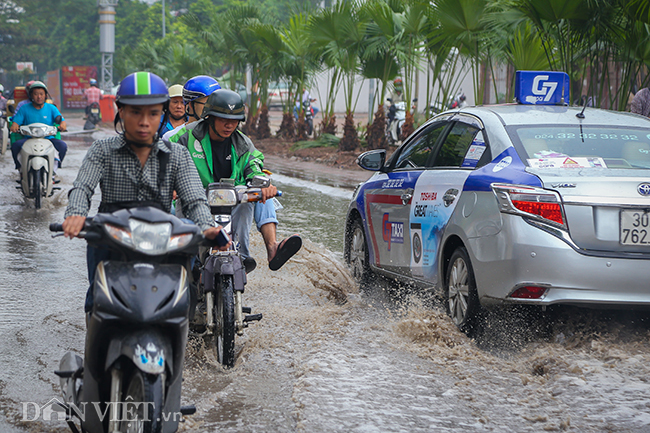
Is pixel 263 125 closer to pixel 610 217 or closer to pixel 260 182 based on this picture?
pixel 260 182

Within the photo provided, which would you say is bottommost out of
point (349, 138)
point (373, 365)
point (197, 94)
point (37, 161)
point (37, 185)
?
point (373, 365)

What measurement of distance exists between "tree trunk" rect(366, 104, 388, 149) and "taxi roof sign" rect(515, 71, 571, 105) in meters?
13.6

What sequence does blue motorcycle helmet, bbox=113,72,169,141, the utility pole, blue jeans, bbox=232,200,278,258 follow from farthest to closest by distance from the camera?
the utility pole, blue jeans, bbox=232,200,278,258, blue motorcycle helmet, bbox=113,72,169,141

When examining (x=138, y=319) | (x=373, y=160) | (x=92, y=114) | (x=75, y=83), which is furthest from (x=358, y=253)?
(x=75, y=83)

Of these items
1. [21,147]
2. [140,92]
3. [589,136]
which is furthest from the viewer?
[21,147]

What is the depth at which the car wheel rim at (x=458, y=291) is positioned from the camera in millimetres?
5547

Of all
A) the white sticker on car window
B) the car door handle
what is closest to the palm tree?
the car door handle

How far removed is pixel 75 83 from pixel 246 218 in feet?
170

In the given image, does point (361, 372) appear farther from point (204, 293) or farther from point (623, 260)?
point (623, 260)

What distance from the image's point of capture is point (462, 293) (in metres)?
5.59

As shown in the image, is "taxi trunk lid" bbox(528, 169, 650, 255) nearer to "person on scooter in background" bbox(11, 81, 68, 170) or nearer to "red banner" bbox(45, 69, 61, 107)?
"person on scooter in background" bbox(11, 81, 68, 170)

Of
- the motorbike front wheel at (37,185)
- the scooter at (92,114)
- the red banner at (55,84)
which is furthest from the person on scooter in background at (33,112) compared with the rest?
the red banner at (55,84)

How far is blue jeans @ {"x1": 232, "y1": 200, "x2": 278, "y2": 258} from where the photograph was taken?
567 cm

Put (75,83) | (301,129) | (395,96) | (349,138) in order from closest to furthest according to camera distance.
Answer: (349,138) < (301,129) < (395,96) < (75,83)
